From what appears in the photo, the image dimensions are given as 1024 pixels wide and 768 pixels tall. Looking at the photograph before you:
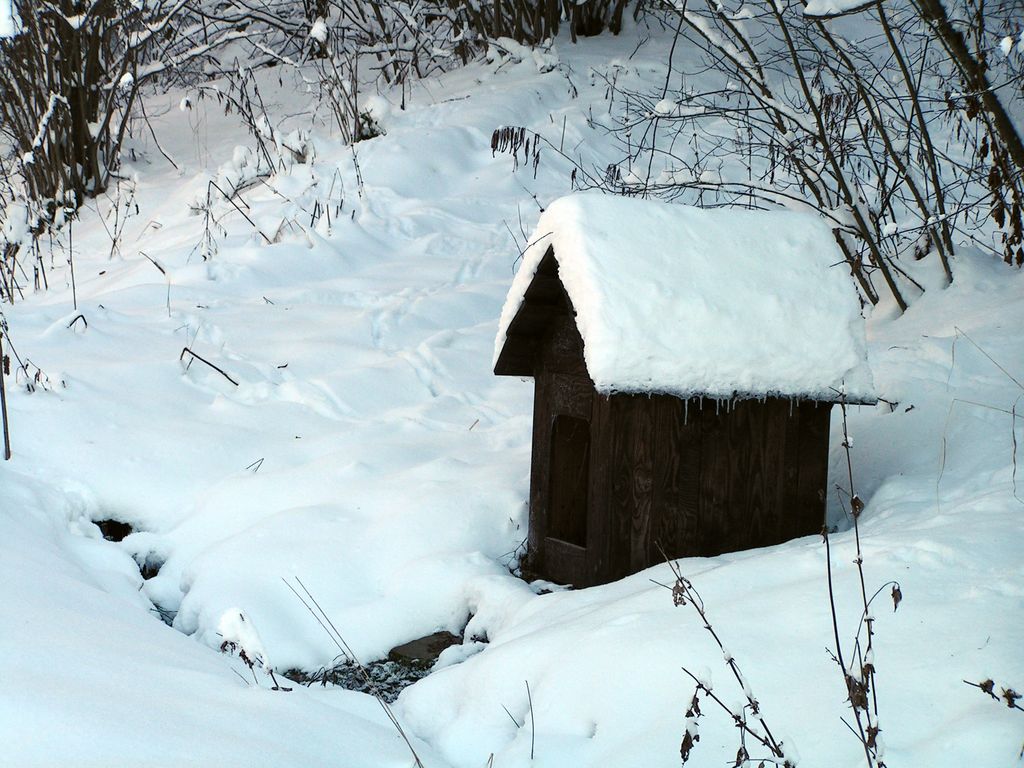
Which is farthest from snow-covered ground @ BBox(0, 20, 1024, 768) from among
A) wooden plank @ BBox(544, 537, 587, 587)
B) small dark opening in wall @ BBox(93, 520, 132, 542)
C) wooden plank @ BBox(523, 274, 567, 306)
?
wooden plank @ BBox(523, 274, 567, 306)

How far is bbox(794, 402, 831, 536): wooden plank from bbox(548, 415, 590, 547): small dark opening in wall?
82cm

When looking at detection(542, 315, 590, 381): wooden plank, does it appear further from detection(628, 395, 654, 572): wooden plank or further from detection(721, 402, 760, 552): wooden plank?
detection(721, 402, 760, 552): wooden plank

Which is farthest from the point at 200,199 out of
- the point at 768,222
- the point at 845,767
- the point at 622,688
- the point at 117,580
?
the point at 845,767

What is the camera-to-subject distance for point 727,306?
10.7 ft

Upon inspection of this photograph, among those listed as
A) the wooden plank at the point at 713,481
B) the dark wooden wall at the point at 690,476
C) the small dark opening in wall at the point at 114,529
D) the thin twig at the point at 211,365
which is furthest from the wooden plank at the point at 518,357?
the thin twig at the point at 211,365

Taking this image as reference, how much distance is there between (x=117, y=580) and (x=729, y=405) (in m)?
2.18

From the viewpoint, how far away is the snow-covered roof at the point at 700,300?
122 inches

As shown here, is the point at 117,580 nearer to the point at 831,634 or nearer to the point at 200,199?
the point at 831,634

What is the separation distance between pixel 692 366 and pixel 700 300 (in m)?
0.24

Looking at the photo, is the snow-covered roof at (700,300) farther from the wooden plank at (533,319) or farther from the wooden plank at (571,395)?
the wooden plank at (571,395)

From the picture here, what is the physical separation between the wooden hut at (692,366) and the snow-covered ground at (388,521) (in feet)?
0.87

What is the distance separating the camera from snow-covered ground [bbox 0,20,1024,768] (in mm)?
2078

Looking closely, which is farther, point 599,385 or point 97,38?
point 97,38

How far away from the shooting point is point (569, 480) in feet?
13.1
